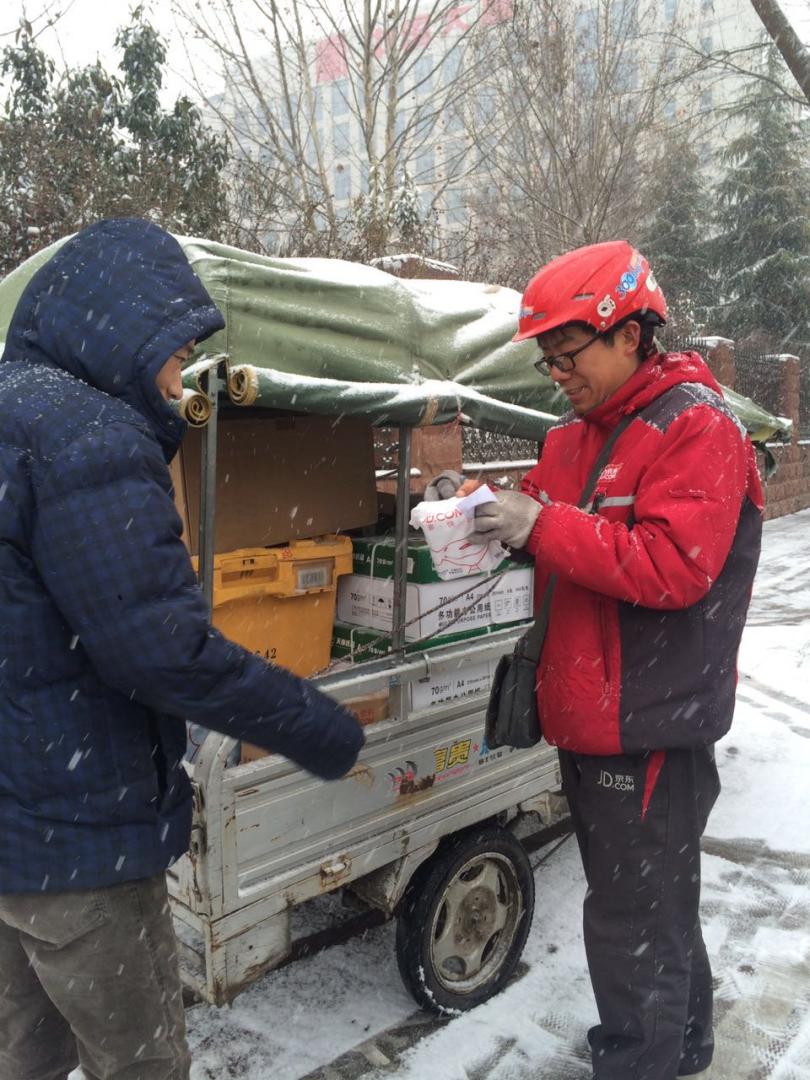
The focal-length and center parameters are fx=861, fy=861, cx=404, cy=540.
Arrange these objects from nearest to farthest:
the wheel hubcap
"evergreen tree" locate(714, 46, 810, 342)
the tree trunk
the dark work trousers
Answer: the dark work trousers → the wheel hubcap → the tree trunk → "evergreen tree" locate(714, 46, 810, 342)

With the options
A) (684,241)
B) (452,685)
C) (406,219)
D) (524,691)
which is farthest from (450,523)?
(684,241)

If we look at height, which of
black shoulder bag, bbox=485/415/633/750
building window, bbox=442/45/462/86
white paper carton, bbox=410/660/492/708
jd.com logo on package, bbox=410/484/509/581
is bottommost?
white paper carton, bbox=410/660/492/708

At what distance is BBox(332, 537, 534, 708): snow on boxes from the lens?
296 cm

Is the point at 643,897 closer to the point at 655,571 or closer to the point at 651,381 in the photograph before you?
the point at 655,571

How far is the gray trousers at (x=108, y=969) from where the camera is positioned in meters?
1.60

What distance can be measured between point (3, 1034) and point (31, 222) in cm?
714

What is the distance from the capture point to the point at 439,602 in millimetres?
2980

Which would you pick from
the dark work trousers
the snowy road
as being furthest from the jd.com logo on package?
the snowy road

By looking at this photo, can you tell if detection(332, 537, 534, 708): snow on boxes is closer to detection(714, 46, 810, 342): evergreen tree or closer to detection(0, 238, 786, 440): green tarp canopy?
detection(0, 238, 786, 440): green tarp canopy

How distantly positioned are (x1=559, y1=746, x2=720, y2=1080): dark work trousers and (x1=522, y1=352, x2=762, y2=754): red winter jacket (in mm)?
136

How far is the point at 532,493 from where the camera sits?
240cm

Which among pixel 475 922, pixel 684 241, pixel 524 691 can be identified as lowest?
pixel 475 922

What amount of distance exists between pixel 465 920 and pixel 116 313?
2.39 meters

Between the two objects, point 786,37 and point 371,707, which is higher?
point 786,37
